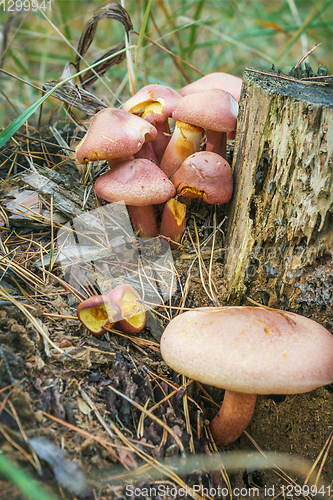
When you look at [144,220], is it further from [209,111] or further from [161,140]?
[209,111]

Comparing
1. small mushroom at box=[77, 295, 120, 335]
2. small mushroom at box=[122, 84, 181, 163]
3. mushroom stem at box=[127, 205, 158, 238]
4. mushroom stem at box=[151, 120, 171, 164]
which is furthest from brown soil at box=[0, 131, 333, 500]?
small mushroom at box=[122, 84, 181, 163]

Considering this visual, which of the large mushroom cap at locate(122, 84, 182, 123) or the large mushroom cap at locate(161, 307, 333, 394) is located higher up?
the large mushroom cap at locate(122, 84, 182, 123)

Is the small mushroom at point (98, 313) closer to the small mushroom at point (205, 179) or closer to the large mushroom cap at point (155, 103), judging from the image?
the small mushroom at point (205, 179)

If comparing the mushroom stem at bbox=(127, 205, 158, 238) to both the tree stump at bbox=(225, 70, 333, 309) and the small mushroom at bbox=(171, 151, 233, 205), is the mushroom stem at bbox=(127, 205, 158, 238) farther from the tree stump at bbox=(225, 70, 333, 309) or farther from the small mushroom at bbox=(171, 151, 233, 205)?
the tree stump at bbox=(225, 70, 333, 309)

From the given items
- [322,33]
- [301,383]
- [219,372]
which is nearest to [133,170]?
[219,372]

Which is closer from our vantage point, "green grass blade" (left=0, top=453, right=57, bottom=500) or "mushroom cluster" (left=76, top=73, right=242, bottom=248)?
"green grass blade" (left=0, top=453, right=57, bottom=500)

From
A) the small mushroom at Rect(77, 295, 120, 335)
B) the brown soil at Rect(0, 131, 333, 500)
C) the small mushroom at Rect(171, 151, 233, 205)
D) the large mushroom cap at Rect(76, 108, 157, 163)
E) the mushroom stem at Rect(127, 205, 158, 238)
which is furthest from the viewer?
the mushroom stem at Rect(127, 205, 158, 238)

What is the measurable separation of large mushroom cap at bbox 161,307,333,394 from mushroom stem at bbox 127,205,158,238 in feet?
2.87

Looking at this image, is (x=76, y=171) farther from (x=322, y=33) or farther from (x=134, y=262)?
(x=322, y=33)

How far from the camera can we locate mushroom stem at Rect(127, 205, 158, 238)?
7.27 ft

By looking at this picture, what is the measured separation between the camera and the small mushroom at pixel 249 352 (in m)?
1.28

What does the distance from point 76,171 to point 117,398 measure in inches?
70.2

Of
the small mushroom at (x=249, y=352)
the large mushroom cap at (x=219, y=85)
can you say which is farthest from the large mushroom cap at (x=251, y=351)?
the large mushroom cap at (x=219, y=85)

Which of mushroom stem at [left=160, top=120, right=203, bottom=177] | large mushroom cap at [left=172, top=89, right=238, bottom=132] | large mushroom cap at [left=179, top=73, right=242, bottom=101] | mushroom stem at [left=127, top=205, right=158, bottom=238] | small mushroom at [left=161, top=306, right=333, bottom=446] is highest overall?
large mushroom cap at [left=179, top=73, right=242, bottom=101]
